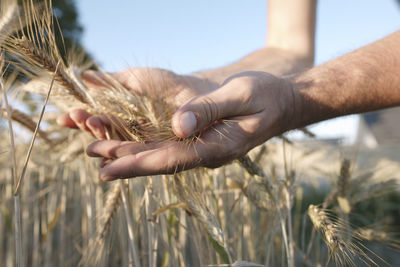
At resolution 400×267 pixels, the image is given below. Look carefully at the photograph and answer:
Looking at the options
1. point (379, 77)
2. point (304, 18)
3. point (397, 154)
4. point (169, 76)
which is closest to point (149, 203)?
point (169, 76)

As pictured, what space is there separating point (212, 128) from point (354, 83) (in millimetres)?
480

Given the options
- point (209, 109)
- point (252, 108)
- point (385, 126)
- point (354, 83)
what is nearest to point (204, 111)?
point (209, 109)

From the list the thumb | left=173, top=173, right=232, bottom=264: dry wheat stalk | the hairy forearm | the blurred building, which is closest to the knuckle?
the thumb

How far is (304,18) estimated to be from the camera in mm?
1732

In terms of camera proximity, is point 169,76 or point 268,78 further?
point 169,76

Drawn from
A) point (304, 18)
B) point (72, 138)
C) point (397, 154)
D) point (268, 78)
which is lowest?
point (397, 154)

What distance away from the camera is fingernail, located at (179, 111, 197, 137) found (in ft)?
2.39

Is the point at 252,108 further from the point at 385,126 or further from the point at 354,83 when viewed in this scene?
the point at 385,126

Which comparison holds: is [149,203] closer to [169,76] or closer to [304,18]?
[169,76]

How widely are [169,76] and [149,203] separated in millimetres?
529

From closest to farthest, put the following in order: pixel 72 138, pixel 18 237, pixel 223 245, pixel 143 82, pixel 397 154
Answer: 1. pixel 18 237
2. pixel 223 245
3. pixel 143 82
4. pixel 72 138
5. pixel 397 154

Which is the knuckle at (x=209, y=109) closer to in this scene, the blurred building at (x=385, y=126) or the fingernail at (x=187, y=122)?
the fingernail at (x=187, y=122)

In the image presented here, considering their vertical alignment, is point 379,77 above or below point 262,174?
above

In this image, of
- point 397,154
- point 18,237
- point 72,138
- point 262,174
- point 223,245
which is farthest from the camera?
point 397,154
